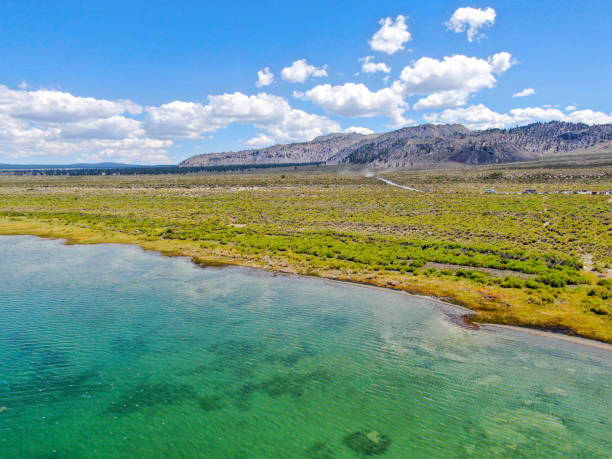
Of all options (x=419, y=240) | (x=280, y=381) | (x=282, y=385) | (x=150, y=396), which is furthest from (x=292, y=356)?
(x=419, y=240)

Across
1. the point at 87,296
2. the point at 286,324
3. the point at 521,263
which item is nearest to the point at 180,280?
the point at 87,296

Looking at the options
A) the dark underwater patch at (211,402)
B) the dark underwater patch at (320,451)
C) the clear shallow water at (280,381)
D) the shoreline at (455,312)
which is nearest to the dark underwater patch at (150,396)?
the clear shallow water at (280,381)

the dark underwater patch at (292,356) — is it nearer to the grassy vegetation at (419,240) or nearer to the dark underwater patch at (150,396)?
the dark underwater patch at (150,396)

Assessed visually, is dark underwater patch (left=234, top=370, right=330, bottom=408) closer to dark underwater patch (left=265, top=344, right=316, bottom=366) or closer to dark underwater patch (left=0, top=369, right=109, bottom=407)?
dark underwater patch (left=265, top=344, right=316, bottom=366)

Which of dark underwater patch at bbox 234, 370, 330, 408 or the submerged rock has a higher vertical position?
dark underwater patch at bbox 234, 370, 330, 408

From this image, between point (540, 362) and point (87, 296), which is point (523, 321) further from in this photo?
point (87, 296)

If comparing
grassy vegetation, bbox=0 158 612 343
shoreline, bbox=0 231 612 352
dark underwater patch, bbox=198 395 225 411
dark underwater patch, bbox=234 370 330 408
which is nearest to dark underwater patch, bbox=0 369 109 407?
dark underwater patch, bbox=198 395 225 411

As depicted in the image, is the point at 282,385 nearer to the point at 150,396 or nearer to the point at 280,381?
the point at 280,381
